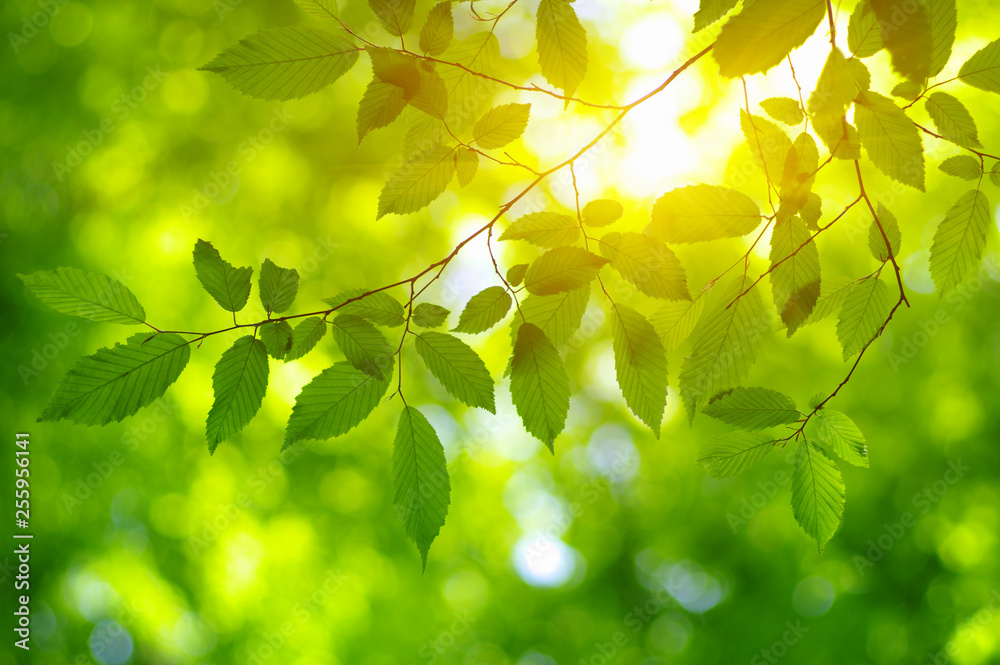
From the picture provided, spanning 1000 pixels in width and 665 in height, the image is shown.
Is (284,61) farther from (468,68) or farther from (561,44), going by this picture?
(561,44)

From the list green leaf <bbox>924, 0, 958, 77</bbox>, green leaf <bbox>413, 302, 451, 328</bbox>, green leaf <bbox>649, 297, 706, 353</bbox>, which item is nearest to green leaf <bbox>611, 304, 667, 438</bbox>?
green leaf <bbox>649, 297, 706, 353</bbox>

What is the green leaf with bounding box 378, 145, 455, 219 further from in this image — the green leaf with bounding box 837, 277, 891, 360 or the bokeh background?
the bokeh background

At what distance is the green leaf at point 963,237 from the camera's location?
0.87 meters

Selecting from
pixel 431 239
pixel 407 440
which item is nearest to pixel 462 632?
pixel 431 239

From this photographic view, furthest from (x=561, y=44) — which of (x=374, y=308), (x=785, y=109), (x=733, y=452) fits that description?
(x=733, y=452)

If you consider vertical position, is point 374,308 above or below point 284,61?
below

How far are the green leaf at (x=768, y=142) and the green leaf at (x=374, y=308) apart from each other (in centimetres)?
57

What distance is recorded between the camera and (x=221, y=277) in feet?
2.72

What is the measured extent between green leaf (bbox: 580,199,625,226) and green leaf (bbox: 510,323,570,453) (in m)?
0.21

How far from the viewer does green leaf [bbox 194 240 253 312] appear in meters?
0.83

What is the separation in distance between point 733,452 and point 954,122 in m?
0.56

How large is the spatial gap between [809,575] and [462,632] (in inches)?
117

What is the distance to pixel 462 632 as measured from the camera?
16.9 ft

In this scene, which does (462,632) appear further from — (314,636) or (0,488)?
(0,488)
